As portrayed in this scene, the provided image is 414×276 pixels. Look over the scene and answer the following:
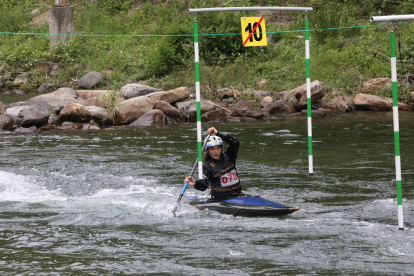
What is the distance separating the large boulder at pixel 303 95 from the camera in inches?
619

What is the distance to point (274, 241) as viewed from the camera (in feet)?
18.2

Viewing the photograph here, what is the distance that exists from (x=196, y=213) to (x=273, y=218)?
964mm

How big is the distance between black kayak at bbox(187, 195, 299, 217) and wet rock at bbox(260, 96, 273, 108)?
9821 mm

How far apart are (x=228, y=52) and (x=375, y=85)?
5.45 m

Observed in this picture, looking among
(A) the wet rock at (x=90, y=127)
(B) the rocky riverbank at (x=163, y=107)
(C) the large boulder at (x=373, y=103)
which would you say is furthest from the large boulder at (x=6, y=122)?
(C) the large boulder at (x=373, y=103)

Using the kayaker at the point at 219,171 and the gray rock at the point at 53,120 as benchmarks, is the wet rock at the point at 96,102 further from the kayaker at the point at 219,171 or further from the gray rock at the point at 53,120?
the kayaker at the point at 219,171

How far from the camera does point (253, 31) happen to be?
A: 8.30 m

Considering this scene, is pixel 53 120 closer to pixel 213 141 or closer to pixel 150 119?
pixel 150 119

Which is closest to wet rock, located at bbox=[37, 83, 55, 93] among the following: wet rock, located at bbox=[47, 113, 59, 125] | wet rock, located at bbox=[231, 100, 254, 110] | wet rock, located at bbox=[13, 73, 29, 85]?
wet rock, located at bbox=[13, 73, 29, 85]

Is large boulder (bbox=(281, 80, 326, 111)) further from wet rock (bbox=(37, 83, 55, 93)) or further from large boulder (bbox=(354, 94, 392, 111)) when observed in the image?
wet rock (bbox=(37, 83, 55, 93))

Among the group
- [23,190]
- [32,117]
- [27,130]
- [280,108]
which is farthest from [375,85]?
[23,190]

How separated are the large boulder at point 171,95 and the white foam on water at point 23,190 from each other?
687 centimetres

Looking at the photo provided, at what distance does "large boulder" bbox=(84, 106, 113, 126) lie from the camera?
14078 mm

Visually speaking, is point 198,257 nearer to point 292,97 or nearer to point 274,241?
point 274,241
